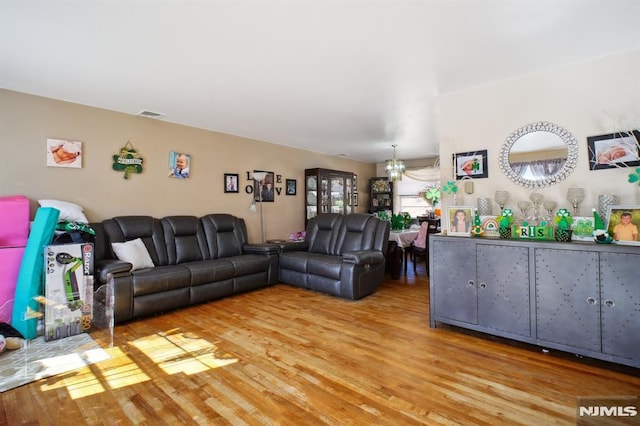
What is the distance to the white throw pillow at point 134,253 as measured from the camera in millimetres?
3332

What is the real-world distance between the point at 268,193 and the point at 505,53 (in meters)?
4.07

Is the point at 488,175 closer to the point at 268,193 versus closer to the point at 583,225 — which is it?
the point at 583,225

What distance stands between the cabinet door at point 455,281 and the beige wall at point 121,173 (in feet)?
11.0

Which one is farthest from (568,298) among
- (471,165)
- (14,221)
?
(14,221)

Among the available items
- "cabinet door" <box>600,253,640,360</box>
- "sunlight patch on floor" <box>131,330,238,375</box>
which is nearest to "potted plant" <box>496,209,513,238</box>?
"cabinet door" <box>600,253,640,360</box>

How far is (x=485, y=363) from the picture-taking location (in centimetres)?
221

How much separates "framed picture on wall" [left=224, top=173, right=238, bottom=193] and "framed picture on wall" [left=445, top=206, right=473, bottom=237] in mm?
3400

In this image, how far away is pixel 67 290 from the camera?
2740 millimetres

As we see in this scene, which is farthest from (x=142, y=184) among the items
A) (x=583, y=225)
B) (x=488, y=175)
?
(x=583, y=225)

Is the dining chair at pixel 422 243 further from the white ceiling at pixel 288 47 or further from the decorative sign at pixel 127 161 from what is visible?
the decorative sign at pixel 127 161

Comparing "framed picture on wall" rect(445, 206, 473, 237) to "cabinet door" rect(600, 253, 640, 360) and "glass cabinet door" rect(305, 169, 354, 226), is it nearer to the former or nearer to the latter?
"cabinet door" rect(600, 253, 640, 360)

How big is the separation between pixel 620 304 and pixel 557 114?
158 centimetres

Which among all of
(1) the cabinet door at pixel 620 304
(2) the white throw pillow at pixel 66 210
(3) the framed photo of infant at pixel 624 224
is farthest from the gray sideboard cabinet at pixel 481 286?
(2) the white throw pillow at pixel 66 210

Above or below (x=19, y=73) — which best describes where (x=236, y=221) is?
below
